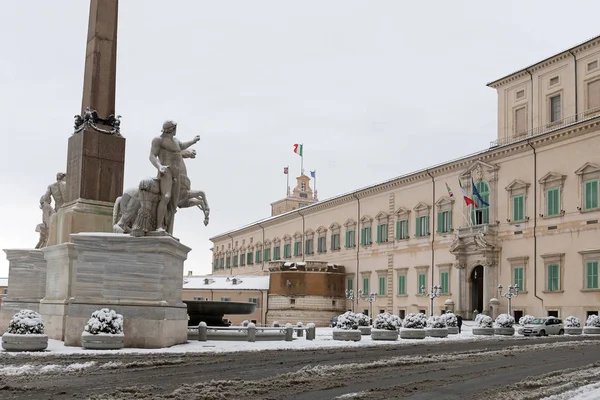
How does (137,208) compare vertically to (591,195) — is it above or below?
below

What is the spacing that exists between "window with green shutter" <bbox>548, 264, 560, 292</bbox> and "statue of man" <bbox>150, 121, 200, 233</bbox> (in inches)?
1133

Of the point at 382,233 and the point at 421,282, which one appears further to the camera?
the point at 382,233

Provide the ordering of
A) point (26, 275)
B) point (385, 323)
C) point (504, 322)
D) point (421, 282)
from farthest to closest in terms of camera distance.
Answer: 1. point (421, 282)
2. point (504, 322)
3. point (385, 323)
4. point (26, 275)

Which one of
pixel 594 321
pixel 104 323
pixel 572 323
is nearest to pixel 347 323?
pixel 104 323

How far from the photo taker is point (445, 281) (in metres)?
49.2

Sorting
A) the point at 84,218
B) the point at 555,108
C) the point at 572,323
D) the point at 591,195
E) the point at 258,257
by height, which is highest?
the point at 555,108

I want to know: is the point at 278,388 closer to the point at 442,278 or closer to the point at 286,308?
the point at 442,278

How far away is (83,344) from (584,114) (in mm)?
34864

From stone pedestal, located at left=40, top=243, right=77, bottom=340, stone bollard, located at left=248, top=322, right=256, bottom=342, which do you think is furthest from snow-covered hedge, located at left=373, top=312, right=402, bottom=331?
stone pedestal, located at left=40, top=243, right=77, bottom=340

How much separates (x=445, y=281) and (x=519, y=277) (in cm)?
718

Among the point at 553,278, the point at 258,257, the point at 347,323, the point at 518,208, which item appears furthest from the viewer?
the point at 258,257

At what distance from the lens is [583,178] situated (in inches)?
1535

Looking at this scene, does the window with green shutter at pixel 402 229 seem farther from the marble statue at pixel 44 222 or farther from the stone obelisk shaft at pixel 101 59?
the stone obelisk shaft at pixel 101 59

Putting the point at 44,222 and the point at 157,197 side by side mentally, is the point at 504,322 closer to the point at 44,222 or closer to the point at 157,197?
the point at 44,222
